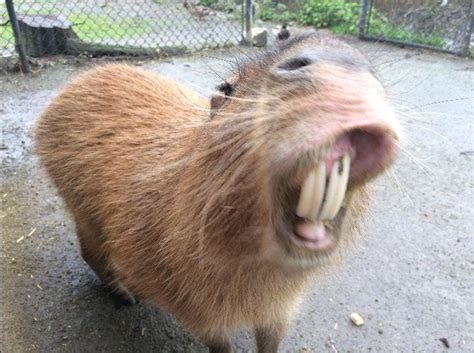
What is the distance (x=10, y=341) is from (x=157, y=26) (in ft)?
18.1

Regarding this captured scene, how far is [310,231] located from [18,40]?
16.3ft

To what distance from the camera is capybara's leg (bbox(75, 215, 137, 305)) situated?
2391 millimetres

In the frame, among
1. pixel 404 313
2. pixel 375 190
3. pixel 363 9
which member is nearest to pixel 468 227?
pixel 375 190

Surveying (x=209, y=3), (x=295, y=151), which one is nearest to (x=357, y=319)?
(x=295, y=151)

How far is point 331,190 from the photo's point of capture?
3.37 ft

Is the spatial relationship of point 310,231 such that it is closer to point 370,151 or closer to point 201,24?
point 370,151

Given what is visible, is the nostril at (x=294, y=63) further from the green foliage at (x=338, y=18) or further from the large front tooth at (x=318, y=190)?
the green foliage at (x=338, y=18)

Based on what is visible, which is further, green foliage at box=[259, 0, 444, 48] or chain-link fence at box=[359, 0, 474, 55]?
green foliage at box=[259, 0, 444, 48]

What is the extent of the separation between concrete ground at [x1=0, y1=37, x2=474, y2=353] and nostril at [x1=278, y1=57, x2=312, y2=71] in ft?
2.58

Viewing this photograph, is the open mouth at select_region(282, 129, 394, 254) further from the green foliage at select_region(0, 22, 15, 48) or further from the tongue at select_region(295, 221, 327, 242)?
the green foliage at select_region(0, 22, 15, 48)

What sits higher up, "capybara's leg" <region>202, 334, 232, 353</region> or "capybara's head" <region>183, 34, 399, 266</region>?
"capybara's head" <region>183, 34, 399, 266</region>

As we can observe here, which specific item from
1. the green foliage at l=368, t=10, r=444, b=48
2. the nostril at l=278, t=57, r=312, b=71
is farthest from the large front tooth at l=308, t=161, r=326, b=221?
the green foliage at l=368, t=10, r=444, b=48

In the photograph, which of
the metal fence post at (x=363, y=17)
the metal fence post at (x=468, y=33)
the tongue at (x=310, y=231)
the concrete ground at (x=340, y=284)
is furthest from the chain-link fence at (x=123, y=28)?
the tongue at (x=310, y=231)

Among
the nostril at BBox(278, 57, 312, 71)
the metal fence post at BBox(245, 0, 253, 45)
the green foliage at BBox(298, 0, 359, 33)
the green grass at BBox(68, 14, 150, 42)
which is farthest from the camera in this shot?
the green foliage at BBox(298, 0, 359, 33)
